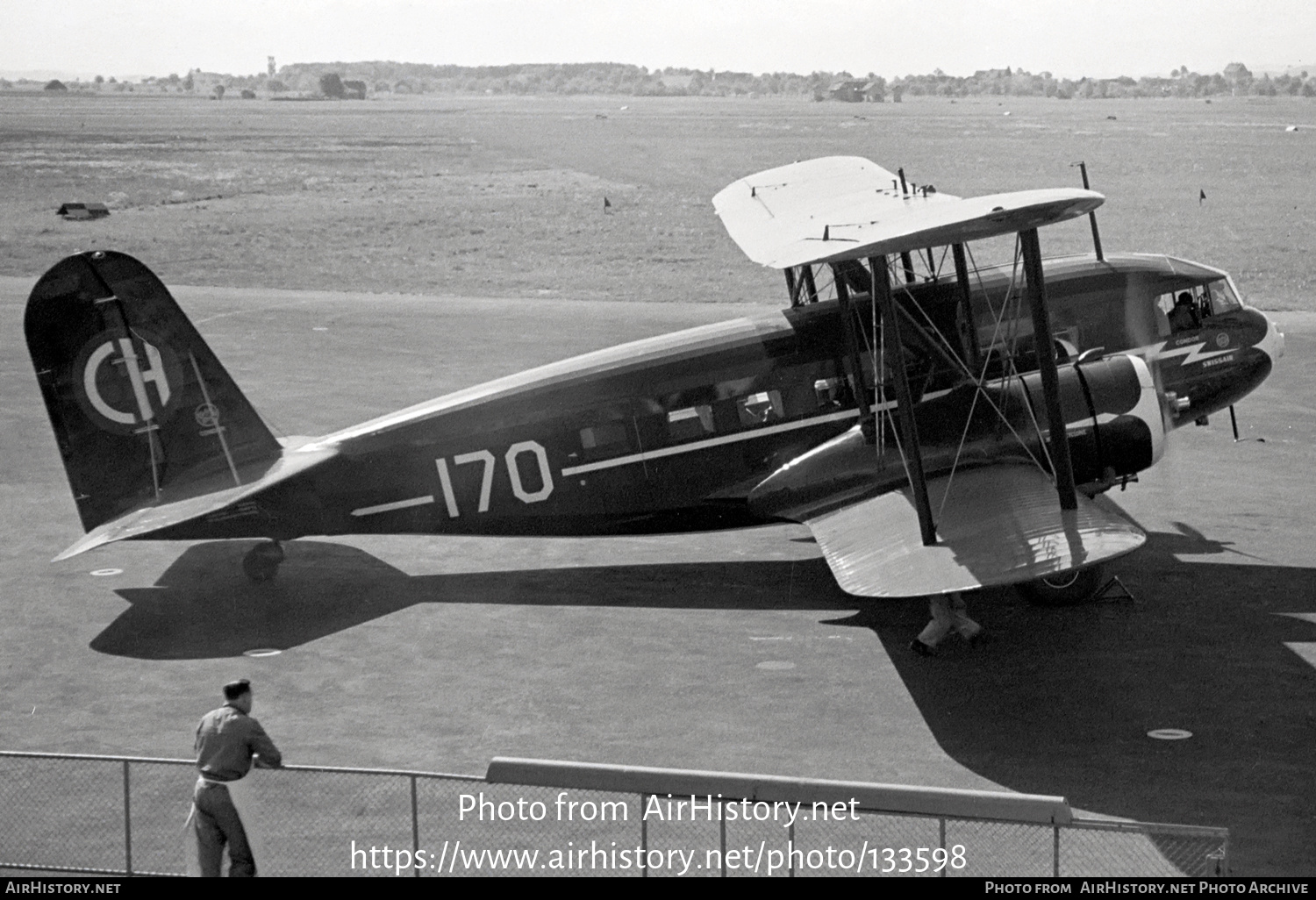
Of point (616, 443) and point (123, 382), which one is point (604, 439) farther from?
point (123, 382)

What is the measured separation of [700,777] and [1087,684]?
7.00 meters

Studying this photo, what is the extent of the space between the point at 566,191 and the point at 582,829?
84.8 m

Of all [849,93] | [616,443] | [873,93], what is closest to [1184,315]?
[616,443]

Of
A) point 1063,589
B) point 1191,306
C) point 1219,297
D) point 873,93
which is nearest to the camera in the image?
point 1063,589

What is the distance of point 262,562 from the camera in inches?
821

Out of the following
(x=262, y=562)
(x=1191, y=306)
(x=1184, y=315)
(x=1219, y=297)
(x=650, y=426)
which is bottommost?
(x=262, y=562)

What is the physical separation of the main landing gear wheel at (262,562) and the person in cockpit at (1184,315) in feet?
42.2

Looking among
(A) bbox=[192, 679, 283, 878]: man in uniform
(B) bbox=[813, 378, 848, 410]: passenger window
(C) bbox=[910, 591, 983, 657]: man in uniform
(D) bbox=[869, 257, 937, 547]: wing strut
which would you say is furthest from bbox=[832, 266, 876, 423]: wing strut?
(A) bbox=[192, 679, 283, 878]: man in uniform

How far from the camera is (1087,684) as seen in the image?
16.7 meters

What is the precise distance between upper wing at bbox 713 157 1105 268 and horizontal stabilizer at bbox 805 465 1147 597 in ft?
10.1

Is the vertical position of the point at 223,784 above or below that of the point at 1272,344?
below

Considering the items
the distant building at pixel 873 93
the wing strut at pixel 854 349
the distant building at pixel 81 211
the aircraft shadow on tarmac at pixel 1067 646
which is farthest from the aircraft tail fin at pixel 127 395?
the distant building at pixel 873 93

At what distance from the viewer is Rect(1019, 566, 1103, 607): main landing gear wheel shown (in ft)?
63.6
